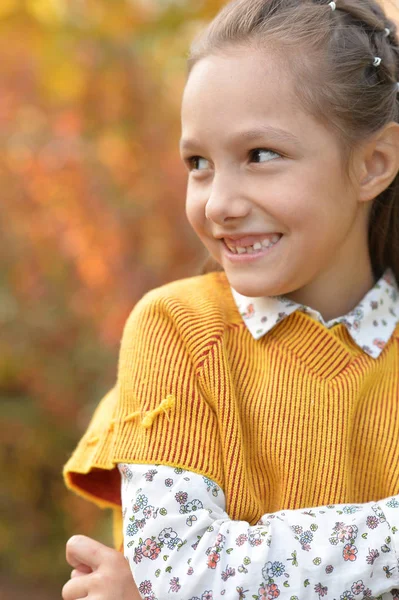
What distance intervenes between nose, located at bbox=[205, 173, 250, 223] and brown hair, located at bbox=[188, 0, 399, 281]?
274mm

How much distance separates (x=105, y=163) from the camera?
481 cm

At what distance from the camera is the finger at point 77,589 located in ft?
7.36

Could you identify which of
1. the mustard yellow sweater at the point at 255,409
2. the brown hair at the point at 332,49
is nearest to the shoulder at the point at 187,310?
the mustard yellow sweater at the point at 255,409

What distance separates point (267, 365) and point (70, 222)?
2.64 m

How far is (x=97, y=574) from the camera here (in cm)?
224

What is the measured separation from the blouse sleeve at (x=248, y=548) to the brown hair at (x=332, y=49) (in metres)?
0.95

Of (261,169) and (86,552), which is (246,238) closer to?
(261,169)

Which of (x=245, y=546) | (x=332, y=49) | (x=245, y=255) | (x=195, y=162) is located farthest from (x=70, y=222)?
(x=245, y=546)

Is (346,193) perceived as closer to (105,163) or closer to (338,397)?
(338,397)

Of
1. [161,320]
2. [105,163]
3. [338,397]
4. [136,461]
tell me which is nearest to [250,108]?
[161,320]

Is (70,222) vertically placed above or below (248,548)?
above

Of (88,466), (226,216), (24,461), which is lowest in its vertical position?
(24,461)

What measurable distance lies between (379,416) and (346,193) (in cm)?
61

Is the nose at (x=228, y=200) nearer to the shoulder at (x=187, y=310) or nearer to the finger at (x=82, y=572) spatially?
the shoulder at (x=187, y=310)
